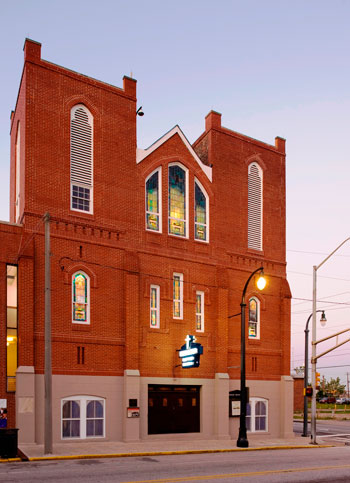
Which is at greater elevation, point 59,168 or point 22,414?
point 59,168

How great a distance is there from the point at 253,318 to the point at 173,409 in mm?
7121

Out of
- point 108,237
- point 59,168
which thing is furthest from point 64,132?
point 108,237

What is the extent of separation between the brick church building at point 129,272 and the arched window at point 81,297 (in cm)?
5

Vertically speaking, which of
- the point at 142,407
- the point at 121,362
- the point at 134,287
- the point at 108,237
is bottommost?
the point at 142,407

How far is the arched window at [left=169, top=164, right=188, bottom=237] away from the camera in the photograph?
2989 centimetres

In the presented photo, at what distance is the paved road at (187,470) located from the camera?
15531 millimetres

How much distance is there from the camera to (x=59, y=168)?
26.2m

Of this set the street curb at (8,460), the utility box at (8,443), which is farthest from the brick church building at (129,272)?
the street curb at (8,460)

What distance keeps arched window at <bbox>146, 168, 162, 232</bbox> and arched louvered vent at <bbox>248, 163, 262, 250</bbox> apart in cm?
613

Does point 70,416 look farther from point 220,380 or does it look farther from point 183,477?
point 183,477

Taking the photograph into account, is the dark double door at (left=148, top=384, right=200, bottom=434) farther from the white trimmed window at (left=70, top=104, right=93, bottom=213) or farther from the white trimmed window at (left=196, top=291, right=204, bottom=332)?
the white trimmed window at (left=70, top=104, right=93, bottom=213)

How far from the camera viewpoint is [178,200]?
1190 inches

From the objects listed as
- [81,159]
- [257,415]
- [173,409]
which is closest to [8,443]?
[173,409]

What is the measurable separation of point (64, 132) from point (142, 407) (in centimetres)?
1345
